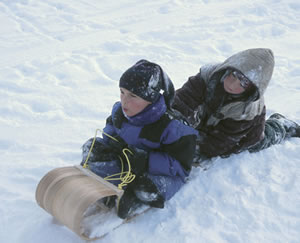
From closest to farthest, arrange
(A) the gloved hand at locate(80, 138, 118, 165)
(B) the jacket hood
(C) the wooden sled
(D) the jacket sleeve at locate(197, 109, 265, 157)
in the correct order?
(C) the wooden sled, (A) the gloved hand at locate(80, 138, 118, 165), (B) the jacket hood, (D) the jacket sleeve at locate(197, 109, 265, 157)

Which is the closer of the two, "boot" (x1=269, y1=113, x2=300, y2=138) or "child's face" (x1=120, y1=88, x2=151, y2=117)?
"child's face" (x1=120, y1=88, x2=151, y2=117)

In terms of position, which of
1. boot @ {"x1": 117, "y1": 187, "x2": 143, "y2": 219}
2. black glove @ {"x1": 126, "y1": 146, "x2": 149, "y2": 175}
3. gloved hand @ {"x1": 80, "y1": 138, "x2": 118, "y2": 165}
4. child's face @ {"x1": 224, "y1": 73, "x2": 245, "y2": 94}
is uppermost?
child's face @ {"x1": 224, "y1": 73, "x2": 245, "y2": 94}

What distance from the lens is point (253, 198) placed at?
2061 millimetres

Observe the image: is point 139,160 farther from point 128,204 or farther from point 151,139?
point 128,204

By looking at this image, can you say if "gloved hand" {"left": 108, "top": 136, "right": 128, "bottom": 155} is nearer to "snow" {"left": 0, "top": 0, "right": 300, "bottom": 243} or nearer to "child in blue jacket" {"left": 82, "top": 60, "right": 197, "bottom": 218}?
"child in blue jacket" {"left": 82, "top": 60, "right": 197, "bottom": 218}

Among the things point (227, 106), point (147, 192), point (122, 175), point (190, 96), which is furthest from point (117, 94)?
point (147, 192)

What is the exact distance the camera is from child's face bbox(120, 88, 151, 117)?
1839 mm

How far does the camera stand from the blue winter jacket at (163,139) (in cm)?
188

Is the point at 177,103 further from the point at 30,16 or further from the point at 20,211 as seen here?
the point at 30,16

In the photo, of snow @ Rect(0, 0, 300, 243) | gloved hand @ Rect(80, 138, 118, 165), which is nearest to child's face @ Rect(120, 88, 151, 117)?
gloved hand @ Rect(80, 138, 118, 165)

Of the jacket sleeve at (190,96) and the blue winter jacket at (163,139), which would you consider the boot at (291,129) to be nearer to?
the jacket sleeve at (190,96)

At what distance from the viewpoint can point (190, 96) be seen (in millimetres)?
2582

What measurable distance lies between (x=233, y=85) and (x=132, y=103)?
78cm

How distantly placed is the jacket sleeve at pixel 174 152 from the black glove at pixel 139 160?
3cm
